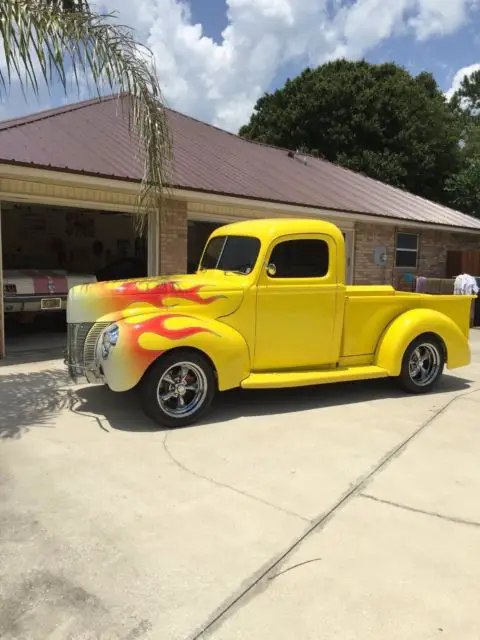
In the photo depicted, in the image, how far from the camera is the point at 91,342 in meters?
5.32

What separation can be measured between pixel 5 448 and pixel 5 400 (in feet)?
5.38

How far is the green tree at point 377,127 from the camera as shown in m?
29.6

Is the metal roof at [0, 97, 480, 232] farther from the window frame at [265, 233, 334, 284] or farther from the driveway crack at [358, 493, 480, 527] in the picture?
the driveway crack at [358, 493, 480, 527]

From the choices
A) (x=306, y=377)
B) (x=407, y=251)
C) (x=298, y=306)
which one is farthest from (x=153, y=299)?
(x=407, y=251)

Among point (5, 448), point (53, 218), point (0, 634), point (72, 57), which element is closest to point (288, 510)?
point (0, 634)

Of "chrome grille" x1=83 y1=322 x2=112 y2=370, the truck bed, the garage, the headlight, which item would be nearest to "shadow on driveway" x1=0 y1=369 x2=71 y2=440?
"chrome grille" x1=83 y1=322 x2=112 y2=370

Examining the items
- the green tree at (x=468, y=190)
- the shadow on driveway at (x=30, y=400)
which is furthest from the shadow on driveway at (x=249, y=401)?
the green tree at (x=468, y=190)

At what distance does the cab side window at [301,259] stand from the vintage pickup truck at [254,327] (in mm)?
11

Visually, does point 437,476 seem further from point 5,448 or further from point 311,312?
point 5,448

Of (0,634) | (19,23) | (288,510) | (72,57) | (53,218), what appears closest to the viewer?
(0,634)

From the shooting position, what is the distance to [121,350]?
4.82 meters

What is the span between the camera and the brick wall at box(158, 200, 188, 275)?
10.1 metres

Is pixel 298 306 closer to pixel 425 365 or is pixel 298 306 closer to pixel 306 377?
pixel 306 377

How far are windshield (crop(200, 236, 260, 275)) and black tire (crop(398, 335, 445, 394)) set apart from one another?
223 cm
